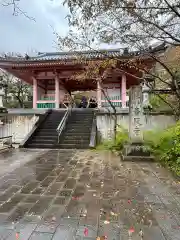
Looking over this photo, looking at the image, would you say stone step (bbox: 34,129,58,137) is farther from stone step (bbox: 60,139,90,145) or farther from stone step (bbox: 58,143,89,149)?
stone step (bbox: 58,143,89,149)

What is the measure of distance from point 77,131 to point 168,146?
5.39 m

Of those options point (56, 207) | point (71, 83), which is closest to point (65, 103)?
point (71, 83)

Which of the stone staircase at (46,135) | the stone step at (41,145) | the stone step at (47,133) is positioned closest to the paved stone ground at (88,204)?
the stone step at (41,145)

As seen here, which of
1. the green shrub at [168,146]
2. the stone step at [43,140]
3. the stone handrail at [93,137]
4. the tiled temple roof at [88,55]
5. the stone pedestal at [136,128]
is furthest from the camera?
the stone step at [43,140]

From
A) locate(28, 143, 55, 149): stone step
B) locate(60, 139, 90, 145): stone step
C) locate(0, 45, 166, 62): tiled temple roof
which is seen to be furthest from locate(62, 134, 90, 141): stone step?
locate(0, 45, 166, 62): tiled temple roof

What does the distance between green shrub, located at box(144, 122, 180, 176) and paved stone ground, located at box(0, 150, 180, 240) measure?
21.0 inches

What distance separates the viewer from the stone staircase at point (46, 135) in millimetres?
10004

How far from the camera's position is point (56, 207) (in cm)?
323

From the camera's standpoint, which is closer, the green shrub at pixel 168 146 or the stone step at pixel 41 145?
the green shrub at pixel 168 146

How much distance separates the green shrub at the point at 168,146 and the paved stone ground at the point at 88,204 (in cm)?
53

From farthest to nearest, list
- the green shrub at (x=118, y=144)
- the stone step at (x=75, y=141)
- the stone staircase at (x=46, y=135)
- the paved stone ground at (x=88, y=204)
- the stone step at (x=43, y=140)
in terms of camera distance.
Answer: the stone step at (x=43, y=140)
the stone step at (x=75, y=141)
the stone staircase at (x=46, y=135)
the green shrub at (x=118, y=144)
the paved stone ground at (x=88, y=204)

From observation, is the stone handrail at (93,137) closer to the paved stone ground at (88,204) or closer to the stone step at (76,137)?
the stone step at (76,137)

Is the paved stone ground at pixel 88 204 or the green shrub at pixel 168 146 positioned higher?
the green shrub at pixel 168 146

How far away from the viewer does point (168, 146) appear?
719 centimetres
